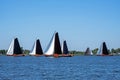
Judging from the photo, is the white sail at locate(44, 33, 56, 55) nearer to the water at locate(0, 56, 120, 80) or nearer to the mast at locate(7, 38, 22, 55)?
the mast at locate(7, 38, 22, 55)

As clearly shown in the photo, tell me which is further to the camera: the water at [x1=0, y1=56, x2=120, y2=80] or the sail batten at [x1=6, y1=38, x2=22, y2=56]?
the sail batten at [x1=6, y1=38, x2=22, y2=56]

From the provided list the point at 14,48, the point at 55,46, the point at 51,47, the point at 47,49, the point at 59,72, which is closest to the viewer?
the point at 59,72

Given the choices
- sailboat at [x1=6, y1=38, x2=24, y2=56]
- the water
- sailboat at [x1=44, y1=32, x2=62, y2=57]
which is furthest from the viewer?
sailboat at [x1=6, y1=38, x2=24, y2=56]

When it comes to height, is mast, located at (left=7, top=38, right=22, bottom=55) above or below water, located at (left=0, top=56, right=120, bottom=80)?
above

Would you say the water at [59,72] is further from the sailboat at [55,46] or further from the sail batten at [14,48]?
the sail batten at [14,48]

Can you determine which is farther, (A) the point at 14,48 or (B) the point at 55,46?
(A) the point at 14,48

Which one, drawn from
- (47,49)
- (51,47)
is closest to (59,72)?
(51,47)

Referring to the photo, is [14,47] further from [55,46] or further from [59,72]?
[59,72]

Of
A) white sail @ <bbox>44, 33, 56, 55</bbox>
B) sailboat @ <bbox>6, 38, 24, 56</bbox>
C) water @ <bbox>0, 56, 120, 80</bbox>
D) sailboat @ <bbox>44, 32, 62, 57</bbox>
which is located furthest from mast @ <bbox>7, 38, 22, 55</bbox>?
water @ <bbox>0, 56, 120, 80</bbox>

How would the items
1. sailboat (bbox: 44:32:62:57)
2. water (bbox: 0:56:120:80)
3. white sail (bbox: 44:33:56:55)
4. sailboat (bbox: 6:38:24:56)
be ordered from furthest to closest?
sailboat (bbox: 6:38:24:56) → white sail (bbox: 44:33:56:55) → sailboat (bbox: 44:32:62:57) → water (bbox: 0:56:120:80)

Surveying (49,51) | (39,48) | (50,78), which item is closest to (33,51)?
(39,48)

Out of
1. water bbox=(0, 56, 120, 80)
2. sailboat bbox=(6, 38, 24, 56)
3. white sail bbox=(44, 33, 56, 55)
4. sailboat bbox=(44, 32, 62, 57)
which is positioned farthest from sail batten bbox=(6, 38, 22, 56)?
water bbox=(0, 56, 120, 80)

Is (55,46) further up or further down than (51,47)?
further up

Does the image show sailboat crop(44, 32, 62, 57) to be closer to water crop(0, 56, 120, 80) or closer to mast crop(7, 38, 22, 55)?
mast crop(7, 38, 22, 55)
